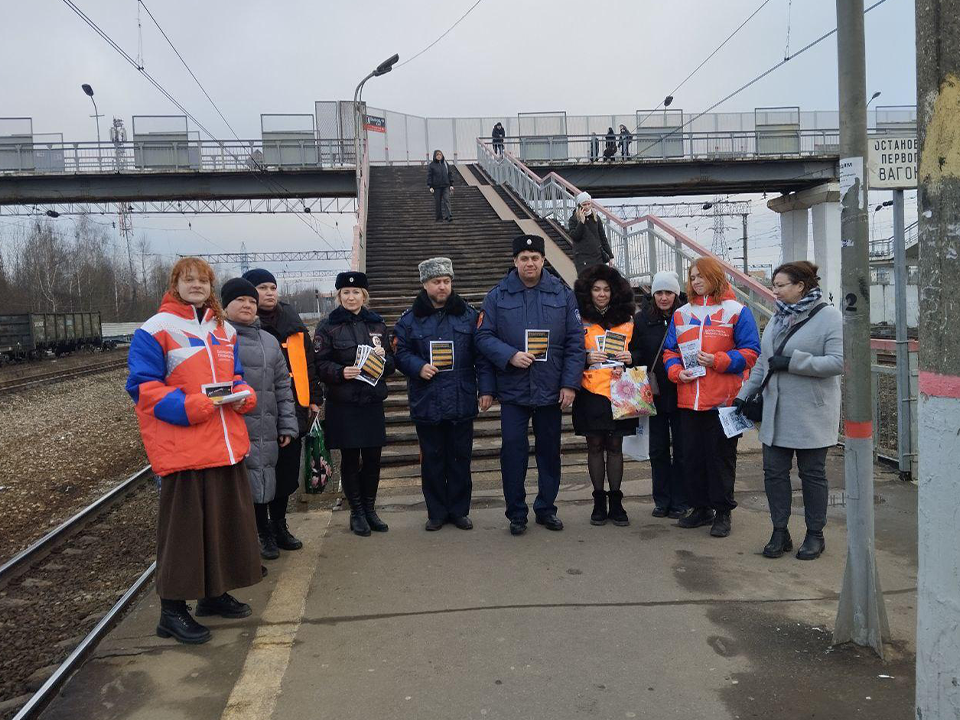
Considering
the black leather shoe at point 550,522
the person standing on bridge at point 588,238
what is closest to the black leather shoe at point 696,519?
the black leather shoe at point 550,522

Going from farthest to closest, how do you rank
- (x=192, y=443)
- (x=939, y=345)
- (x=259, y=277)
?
1. (x=259, y=277)
2. (x=192, y=443)
3. (x=939, y=345)

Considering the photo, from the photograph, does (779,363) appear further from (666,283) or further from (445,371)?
(445,371)

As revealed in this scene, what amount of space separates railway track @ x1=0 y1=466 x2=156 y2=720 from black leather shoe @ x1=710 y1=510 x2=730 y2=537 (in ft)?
12.6

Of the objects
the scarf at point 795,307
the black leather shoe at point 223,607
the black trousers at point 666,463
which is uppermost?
the scarf at point 795,307

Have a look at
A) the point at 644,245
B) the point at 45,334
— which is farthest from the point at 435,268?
the point at 45,334

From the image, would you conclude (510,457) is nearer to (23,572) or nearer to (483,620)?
(483,620)

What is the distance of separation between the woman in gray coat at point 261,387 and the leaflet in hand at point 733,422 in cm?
275

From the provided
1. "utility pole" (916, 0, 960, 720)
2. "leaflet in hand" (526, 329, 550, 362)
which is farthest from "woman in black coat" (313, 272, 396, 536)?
"utility pole" (916, 0, 960, 720)

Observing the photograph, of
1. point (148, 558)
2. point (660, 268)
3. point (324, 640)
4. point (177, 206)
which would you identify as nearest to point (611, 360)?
point (324, 640)

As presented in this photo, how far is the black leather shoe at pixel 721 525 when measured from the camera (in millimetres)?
5129

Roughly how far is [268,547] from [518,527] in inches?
66.8

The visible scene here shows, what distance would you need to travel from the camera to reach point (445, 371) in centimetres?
541

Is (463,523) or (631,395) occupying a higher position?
(631,395)

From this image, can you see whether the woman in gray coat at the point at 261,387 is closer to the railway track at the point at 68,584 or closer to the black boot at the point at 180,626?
the black boot at the point at 180,626
